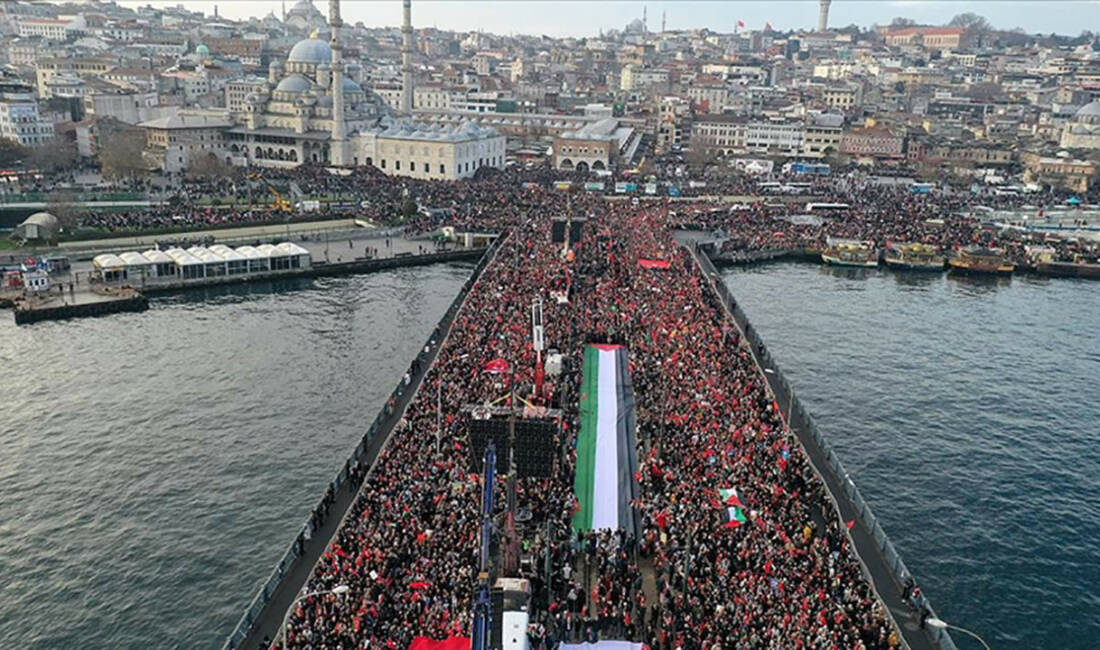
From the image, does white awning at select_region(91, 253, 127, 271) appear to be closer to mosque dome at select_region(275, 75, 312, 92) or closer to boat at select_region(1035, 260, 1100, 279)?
mosque dome at select_region(275, 75, 312, 92)

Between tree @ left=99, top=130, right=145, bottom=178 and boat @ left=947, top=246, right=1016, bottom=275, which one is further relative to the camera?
tree @ left=99, top=130, right=145, bottom=178

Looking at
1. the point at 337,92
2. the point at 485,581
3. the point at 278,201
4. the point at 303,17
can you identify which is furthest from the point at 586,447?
the point at 303,17

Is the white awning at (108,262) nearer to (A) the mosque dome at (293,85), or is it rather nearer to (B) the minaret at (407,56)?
(A) the mosque dome at (293,85)

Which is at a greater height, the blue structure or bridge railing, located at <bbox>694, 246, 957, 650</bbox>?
the blue structure

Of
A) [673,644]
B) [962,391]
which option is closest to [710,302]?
[962,391]

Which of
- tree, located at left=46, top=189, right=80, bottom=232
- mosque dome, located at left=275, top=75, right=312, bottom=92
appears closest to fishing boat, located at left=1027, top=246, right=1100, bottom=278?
tree, located at left=46, top=189, right=80, bottom=232

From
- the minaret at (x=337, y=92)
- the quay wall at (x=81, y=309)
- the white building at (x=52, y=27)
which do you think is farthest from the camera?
the white building at (x=52, y=27)

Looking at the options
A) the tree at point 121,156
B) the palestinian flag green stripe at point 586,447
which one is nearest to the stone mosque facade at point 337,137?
the tree at point 121,156

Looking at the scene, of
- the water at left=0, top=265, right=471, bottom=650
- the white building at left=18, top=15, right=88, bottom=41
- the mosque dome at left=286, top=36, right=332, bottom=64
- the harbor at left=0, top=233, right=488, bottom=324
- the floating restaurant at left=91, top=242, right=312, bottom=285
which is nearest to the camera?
the water at left=0, top=265, right=471, bottom=650
